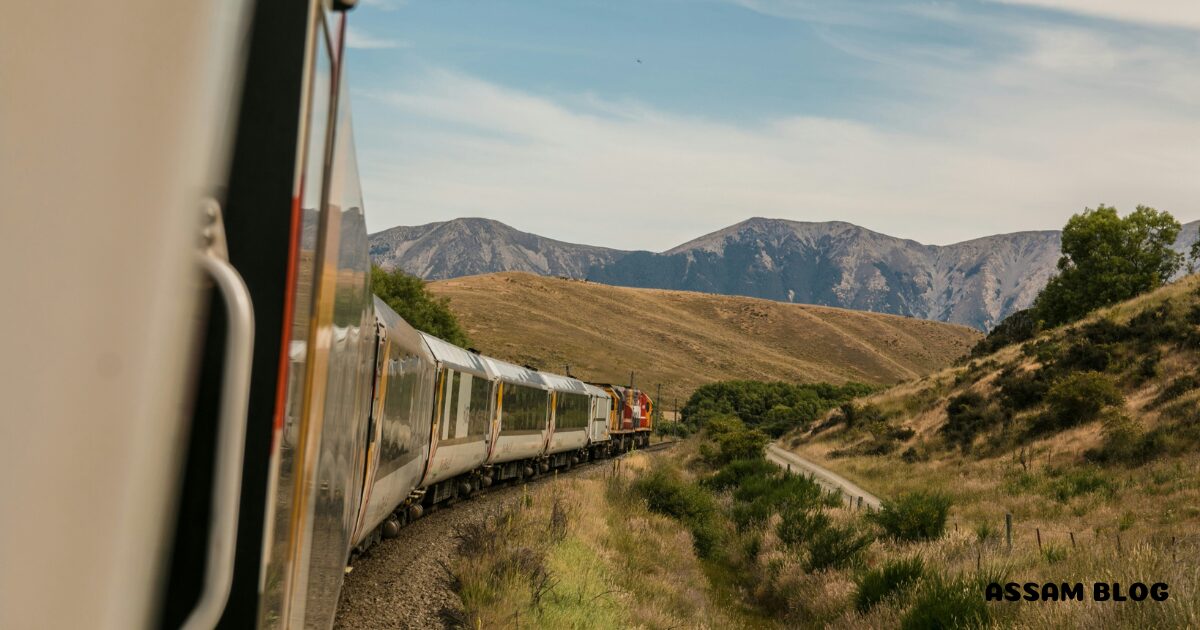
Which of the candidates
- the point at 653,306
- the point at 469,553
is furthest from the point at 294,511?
the point at 653,306

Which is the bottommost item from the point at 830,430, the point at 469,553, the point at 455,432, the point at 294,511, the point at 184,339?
the point at 830,430

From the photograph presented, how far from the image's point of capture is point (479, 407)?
19.5 metres

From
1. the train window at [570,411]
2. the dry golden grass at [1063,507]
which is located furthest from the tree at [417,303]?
the train window at [570,411]

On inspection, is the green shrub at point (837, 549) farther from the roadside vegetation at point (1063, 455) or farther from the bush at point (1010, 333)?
the bush at point (1010, 333)

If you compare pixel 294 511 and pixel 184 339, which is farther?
pixel 294 511

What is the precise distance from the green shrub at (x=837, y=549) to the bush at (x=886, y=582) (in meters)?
2.92

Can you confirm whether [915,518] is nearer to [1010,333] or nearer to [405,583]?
[405,583]

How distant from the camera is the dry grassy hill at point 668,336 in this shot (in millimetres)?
127500

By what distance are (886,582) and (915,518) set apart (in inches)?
235

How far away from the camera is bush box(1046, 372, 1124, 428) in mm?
33594

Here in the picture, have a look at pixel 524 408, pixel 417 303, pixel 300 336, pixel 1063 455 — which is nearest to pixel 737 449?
pixel 1063 455

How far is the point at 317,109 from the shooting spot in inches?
97.5

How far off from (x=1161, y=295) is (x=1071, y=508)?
28.6 m

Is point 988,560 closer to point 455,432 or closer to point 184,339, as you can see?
point 455,432
